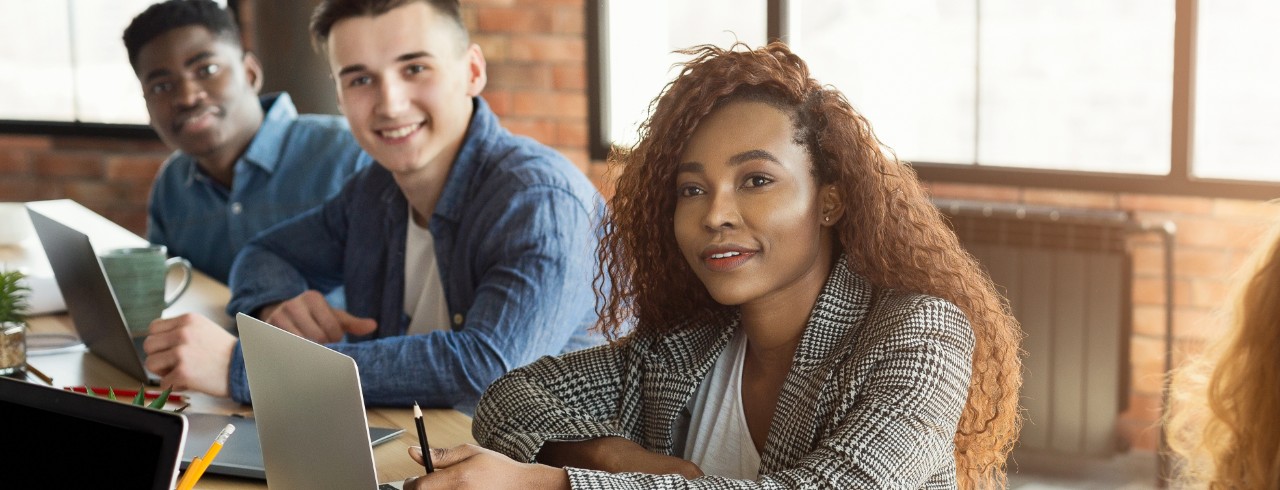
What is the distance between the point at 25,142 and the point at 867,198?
13.6 feet

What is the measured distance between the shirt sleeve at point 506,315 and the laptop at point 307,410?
527 mm

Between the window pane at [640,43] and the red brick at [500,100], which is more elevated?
the window pane at [640,43]

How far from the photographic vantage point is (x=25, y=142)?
4.61 m

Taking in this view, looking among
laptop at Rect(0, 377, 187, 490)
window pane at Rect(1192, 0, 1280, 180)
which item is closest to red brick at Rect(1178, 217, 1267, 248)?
window pane at Rect(1192, 0, 1280, 180)

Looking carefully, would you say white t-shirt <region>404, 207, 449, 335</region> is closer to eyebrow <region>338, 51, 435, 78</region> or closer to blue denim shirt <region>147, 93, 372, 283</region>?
eyebrow <region>338, 51, 435, 78</region>

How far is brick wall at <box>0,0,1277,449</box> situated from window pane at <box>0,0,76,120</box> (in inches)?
4.8

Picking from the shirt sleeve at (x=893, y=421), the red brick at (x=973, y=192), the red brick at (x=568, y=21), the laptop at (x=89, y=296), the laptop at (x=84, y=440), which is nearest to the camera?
the laptop at (x=84, y=440)

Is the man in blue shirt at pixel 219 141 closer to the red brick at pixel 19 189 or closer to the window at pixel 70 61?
the window at pixel 70 61

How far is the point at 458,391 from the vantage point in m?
1.74

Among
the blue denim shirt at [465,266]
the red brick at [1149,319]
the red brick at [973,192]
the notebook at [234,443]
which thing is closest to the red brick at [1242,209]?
the red brick at [1149,319]

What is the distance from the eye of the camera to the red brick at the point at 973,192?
329cm

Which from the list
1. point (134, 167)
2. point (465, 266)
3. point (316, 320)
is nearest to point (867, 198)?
point (465, 266)

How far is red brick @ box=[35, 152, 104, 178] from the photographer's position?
179 inches

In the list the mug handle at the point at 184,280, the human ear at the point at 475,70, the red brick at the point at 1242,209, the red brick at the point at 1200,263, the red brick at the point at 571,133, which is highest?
the human ear at the point at 475,70
